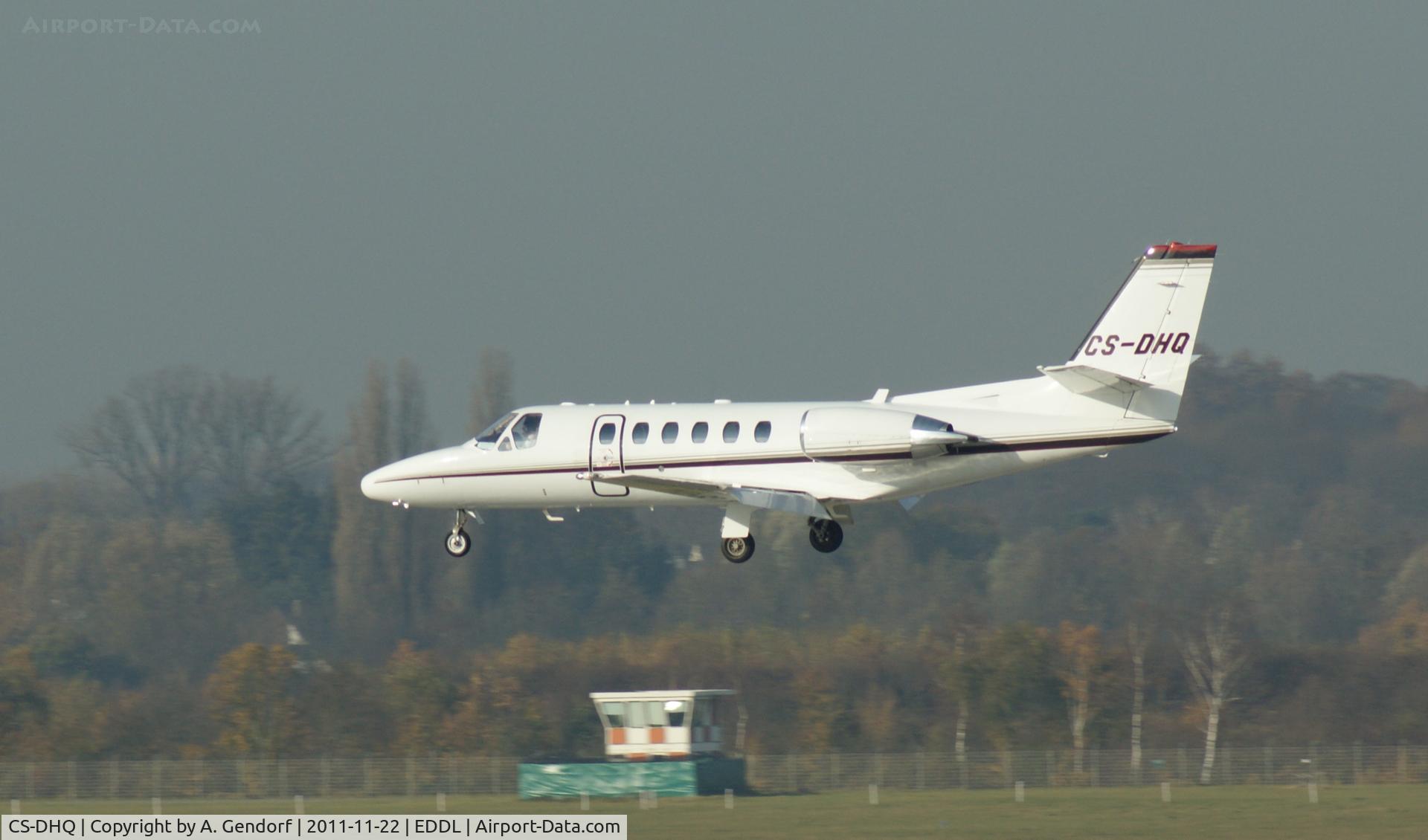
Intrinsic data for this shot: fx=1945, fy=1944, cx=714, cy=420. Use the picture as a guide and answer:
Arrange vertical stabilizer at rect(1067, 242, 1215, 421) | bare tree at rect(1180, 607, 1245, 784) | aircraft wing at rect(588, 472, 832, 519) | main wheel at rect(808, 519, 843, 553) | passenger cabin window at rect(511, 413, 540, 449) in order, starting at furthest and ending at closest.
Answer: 1. bare tree at rect(1180, 607, 1245, 784)
2. passenger cabin window at rect(511, 413, 540, 449)
3. main wheel at rect(808, 519, 843, 553)
4. aircraft wing at rect(588, 472, 832, 519)
5. vertical stabilizer at rect(1067, 242, 1215, 421)

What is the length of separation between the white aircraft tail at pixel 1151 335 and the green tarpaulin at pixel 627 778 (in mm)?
20352

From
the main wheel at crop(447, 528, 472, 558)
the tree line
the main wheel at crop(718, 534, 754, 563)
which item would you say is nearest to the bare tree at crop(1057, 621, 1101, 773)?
the tree line

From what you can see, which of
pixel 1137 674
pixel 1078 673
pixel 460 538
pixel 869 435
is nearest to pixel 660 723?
pixel 1078 673

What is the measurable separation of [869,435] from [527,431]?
7182mm

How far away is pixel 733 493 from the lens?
35344 mm

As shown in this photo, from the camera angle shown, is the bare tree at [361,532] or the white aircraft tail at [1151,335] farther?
the bare tree at [361,532]

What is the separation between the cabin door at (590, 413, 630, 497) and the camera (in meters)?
36.5

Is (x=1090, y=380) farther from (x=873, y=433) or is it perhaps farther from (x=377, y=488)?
(x=377, y=488)

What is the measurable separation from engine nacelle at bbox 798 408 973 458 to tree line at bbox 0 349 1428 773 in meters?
26.9

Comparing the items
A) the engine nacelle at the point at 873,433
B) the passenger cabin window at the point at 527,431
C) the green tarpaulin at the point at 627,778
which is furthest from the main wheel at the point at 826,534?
the green tarpaulin at the point at 627,778

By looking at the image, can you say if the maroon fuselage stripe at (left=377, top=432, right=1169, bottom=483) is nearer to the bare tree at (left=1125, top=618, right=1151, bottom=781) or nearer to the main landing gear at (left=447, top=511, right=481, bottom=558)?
the main landing gear at (left=447, top=511, right=481, bottom=558)

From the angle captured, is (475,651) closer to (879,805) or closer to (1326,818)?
(879,805)

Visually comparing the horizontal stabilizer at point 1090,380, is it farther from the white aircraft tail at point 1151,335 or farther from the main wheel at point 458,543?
the main wheel at point 458,543

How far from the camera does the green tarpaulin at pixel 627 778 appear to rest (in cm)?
5000
